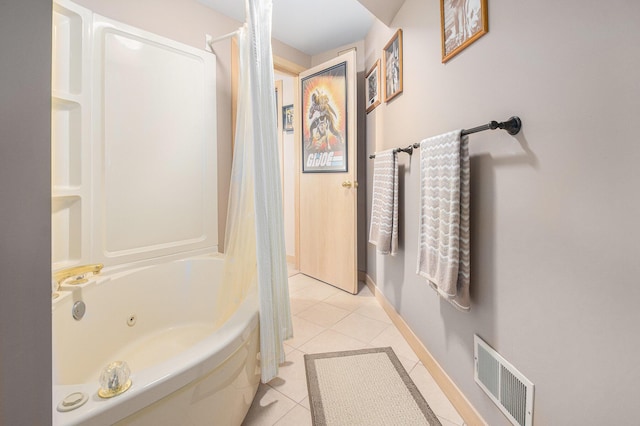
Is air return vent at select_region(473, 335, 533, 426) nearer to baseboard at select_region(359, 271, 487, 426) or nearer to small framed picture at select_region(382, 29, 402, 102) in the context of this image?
baseboard at select_region(359, 271, 487, 426)

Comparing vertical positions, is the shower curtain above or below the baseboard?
above

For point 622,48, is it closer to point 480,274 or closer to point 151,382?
point 480,274

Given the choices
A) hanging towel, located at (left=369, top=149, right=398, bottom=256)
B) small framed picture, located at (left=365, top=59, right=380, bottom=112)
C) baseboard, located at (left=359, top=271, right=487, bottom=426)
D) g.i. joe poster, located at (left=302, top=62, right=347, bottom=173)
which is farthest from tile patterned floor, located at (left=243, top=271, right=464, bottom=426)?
small framed picture, located at (left=365, top=59, right=380, bottom=112)

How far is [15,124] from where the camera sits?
430mm

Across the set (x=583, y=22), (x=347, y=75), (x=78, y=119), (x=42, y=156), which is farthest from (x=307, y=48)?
(x=42, y=156)

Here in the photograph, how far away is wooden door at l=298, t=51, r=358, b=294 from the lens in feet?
8.99

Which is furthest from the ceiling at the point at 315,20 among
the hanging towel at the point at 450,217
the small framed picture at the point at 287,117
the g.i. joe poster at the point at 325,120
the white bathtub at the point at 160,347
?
the white bathtub at the point at 160,347

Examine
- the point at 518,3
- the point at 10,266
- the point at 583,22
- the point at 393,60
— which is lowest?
the point at 10,266

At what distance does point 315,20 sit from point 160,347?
109 inches

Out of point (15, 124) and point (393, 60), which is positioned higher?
point (393, 60)

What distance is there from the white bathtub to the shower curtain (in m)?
0.11

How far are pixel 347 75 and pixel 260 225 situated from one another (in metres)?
1.94

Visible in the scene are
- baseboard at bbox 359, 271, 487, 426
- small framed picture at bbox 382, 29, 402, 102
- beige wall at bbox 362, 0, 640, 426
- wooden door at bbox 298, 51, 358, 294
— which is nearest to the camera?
beige wall at bbox 362, 0, 640, 426

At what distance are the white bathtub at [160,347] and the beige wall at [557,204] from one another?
966 mm
